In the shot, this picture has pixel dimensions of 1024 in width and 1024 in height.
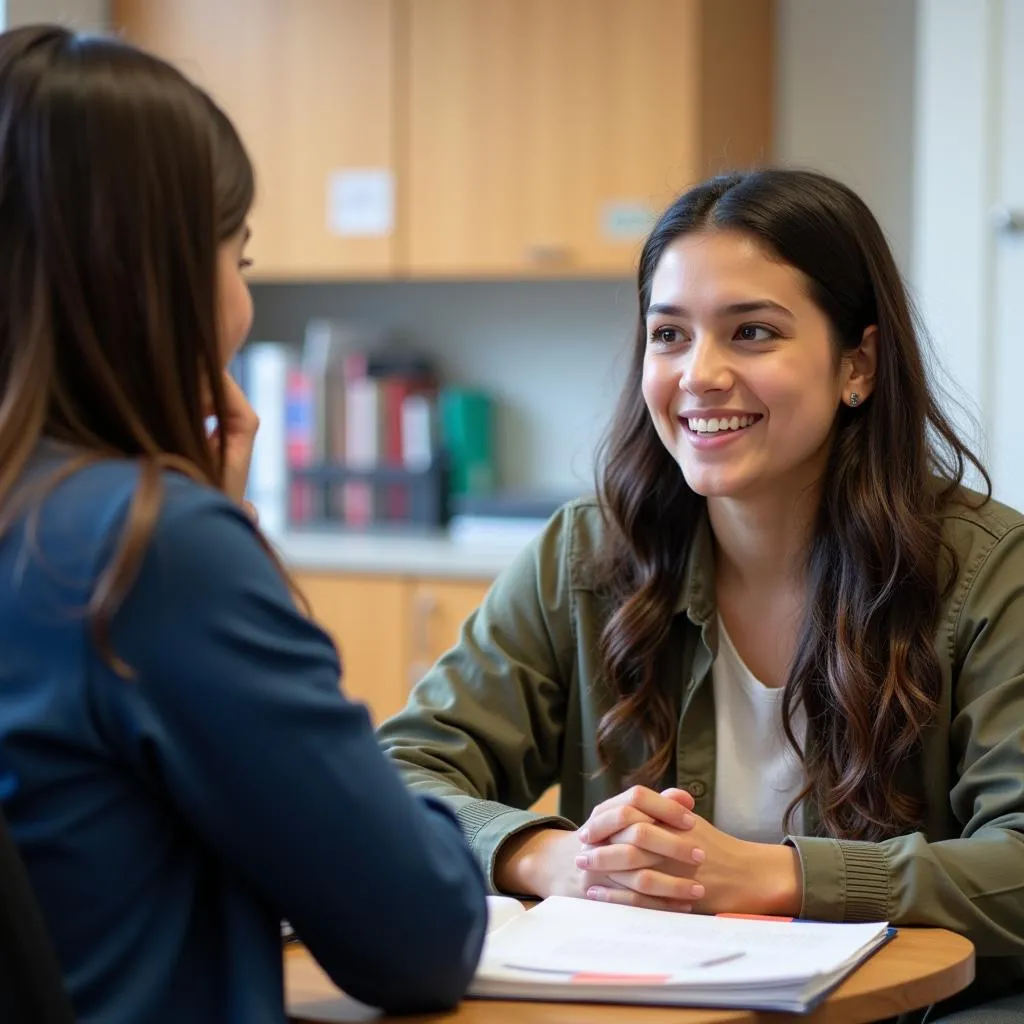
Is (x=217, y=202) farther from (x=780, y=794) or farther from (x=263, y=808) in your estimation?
(x=780, y=794)

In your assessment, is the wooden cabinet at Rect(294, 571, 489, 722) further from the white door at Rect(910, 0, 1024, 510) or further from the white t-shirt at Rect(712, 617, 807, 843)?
the white t-shirt at Rect(712, 617, 807, 843)

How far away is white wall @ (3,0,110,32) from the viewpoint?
3727 mm

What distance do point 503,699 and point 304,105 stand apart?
230cm

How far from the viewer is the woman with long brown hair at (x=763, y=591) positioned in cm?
160

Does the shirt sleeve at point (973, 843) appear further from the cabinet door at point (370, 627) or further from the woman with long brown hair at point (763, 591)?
the cabinet door at point (370, 627)

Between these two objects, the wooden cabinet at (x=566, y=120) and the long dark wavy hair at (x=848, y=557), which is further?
the wooden cabinet at (x=566, y=120)

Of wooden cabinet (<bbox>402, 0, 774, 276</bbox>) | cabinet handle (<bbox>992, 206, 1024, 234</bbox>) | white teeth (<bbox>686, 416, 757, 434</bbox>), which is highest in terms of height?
wooden cabinet (<bbox>402, 0, 774, 276</bbox>)

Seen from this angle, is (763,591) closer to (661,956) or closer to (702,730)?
(702,730)

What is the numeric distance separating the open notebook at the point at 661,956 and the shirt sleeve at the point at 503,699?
343mm

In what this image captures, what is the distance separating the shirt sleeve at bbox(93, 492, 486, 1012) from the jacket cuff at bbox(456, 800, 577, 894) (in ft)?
1.41

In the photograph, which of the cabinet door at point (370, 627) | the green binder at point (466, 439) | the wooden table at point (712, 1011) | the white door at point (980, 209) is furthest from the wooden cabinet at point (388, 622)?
the wooden table at point (712, 1011)

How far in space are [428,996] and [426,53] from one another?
9.42ft

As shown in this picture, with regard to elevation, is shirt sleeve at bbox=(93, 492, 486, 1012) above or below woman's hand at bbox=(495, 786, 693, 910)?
above

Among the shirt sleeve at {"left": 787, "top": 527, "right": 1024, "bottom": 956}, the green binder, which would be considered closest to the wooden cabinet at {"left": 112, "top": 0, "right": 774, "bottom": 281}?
the green binder
